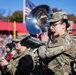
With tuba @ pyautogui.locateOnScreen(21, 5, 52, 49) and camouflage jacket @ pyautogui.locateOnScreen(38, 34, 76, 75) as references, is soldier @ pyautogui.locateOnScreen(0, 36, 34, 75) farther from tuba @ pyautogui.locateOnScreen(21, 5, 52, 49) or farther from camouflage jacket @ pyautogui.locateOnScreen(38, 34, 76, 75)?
camouflage jacket @ pyautogui.locateOnScreen(38, 34, 76, 75)

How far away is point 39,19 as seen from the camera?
19.2 ft

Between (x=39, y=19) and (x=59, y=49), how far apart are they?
204cm

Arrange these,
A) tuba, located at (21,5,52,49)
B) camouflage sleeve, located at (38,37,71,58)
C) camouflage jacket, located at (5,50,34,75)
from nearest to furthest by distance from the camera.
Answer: camouflage sleeve, located at (38,37,71,58)
camouflage jacket, located at (5,50,34,75)
tuba, located at (21,5,52,49)

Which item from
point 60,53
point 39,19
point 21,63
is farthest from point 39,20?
point 60,53

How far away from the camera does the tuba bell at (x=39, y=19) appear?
5.42 metres

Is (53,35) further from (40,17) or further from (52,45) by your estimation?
(40,17)

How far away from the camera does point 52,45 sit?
394 centimetres

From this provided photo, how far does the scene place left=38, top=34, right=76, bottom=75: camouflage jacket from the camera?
12.8 ft

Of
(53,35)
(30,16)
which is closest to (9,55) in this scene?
(30,16)

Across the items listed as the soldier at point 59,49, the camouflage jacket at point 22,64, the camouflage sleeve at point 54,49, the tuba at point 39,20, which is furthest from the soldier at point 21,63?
the camouflage sleeve at point 54,49

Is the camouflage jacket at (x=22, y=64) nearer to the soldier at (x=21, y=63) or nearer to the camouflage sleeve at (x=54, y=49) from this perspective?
the soldier at (x=21, y=63)

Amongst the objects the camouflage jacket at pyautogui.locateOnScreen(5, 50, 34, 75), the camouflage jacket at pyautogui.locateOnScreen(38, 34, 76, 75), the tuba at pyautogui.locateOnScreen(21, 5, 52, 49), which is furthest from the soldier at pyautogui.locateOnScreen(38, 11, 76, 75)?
the camouflage jacket at pyautogui.locateOnScreen(5, 50, 34, 75)

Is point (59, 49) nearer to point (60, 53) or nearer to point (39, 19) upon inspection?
point (60, 53)

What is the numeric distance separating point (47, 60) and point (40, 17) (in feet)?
6.24
